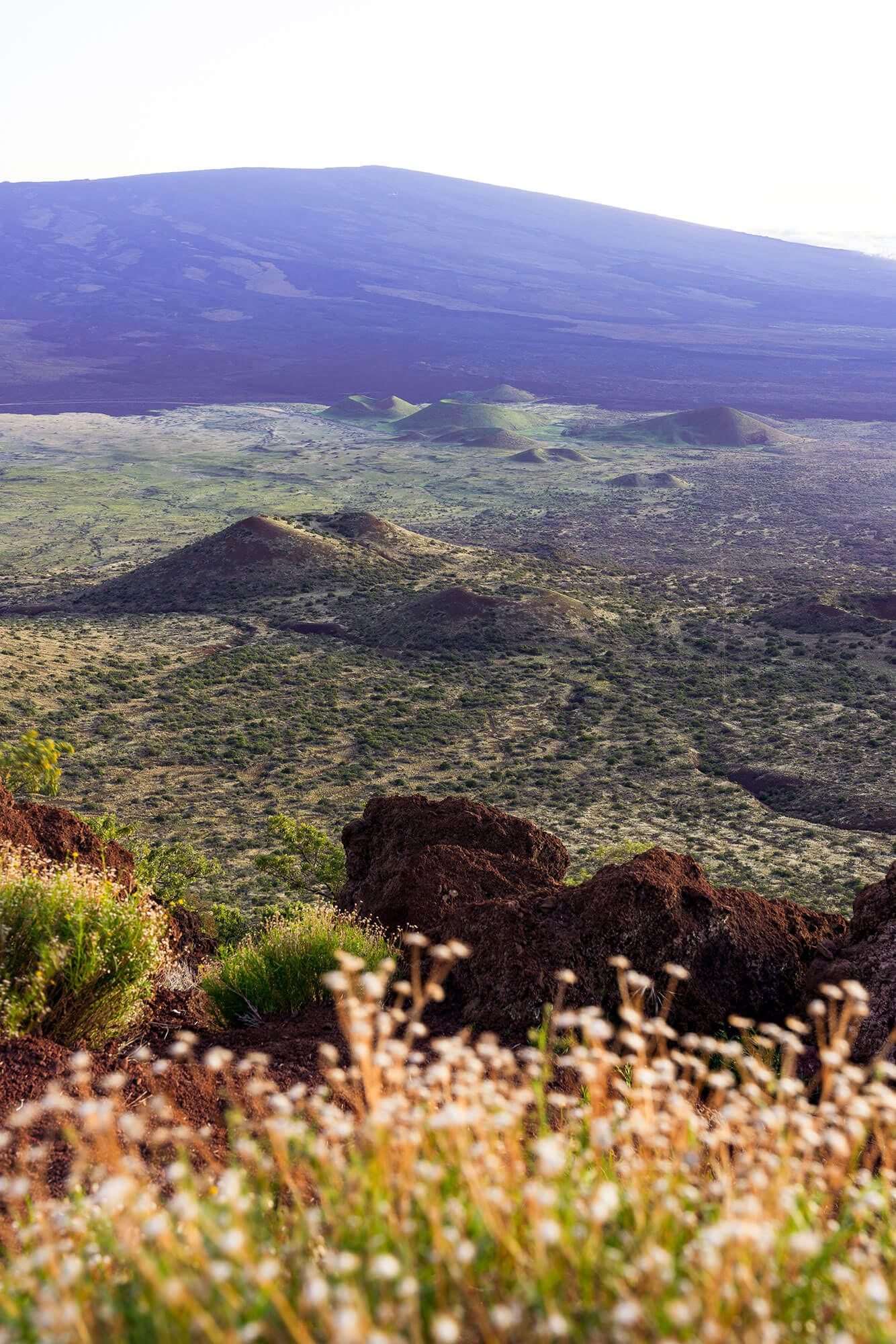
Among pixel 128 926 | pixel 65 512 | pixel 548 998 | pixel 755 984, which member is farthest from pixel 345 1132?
pixel 65 512

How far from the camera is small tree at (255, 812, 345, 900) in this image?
72.0 ft

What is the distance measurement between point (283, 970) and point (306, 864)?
15.1 meters

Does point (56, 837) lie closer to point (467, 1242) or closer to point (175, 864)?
point (467, 1242)

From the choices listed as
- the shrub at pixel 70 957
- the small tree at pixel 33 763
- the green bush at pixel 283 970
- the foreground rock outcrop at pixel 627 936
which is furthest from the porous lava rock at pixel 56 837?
the small tree at pixel 33 763

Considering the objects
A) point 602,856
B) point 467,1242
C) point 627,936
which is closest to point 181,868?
point 602,856

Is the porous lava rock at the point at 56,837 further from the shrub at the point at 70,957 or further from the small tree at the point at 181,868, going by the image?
the small tree at the point at 181,868

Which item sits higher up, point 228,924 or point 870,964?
point 870,964

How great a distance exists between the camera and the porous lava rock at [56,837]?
10508 mm

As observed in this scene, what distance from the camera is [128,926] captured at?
7281 mm

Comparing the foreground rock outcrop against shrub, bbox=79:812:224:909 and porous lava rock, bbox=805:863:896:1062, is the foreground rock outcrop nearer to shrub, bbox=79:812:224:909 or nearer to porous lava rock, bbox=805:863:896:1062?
porous lava rock, bbox=805:863:896:1062

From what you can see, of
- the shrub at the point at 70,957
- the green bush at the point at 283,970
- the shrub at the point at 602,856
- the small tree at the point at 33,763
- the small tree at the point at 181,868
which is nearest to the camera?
the shrub at the point at 70,957

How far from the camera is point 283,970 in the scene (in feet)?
29.5

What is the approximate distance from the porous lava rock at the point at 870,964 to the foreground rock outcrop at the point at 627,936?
365mm

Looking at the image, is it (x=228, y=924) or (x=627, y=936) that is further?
(x=228, y=924)
